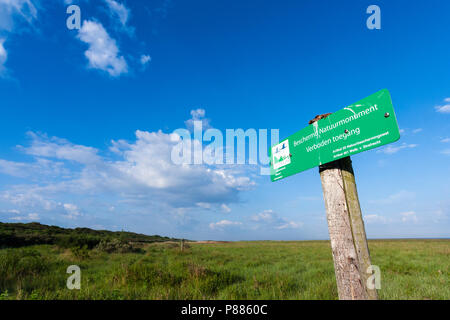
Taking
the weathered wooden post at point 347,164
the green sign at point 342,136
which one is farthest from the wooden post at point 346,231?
the green sign at point 342,136

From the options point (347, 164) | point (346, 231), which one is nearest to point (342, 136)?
point (347, 164)

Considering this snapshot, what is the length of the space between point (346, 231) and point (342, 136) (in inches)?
34.9

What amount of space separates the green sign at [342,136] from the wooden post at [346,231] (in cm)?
19

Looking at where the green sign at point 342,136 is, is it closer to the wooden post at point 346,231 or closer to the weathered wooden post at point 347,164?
the weathered wooden post at point 347,164

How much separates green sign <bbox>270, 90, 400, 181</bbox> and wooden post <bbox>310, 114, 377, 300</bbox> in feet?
0.61

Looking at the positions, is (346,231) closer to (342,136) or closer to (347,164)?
(347,164)

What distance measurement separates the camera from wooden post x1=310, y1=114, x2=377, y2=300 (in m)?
1.87

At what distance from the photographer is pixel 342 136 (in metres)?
2.08

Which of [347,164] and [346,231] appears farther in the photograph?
[347,164]

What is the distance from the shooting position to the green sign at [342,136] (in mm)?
1815

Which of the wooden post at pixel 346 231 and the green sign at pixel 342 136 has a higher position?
the green sign at pixel 342 136

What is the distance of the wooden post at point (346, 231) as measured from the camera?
6.15 ft
